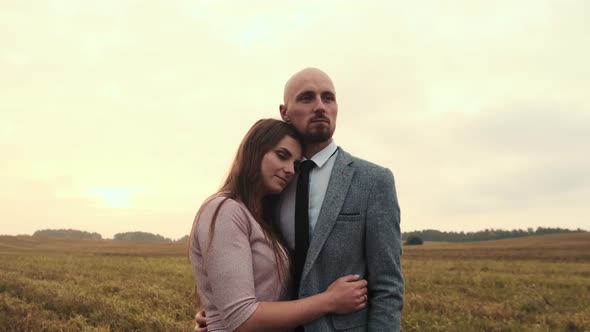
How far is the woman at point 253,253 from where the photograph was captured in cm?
282

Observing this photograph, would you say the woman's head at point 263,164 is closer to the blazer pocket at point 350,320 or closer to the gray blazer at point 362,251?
the gray blazer at point 362,251

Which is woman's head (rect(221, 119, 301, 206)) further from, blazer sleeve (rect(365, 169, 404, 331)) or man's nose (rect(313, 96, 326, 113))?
blazer sleeve (rect(365, 169, 404, 331))

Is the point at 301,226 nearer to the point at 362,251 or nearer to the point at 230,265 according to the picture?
the point at 362,251

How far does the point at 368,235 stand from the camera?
3.05m

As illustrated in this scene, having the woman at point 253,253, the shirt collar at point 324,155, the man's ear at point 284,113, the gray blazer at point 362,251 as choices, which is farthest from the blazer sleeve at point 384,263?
the man's ear at point 284,113

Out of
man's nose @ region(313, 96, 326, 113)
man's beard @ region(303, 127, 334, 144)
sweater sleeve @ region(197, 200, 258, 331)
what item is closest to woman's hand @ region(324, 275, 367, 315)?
sweater sleeve @ region(197, 200, 258, 331)

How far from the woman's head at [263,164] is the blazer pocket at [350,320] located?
2.82 ft

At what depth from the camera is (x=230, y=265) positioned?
→ 282 centimetres

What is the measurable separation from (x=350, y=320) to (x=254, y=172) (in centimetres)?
108

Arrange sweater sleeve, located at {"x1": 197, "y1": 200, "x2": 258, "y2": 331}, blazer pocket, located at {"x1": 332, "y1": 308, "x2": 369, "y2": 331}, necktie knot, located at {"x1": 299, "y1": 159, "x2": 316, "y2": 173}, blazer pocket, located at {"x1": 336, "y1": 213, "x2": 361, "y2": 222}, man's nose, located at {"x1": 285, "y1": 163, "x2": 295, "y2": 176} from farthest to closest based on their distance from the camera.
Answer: necktie knot, located at {"x1": 299, "y1": 159, "x2": 316, "y2": 173} < man's nose, located at {"x1": 285, "y1": 163, "x2": 295, "y2": 176} < blazer pocket, located at {"x1": 336, "y1": 213, "x2": 361, "y2": 222} < blazer pocket, located at {"x1": 332, "y1": 308, "x2": 369, "y2": 331} < sweater sleeve, located at {"x1": 197, "y1": 200, "x2": 258, "y2": 331}

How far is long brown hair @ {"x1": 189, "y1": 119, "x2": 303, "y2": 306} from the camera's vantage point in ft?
10.4

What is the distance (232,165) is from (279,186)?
37 centimetres

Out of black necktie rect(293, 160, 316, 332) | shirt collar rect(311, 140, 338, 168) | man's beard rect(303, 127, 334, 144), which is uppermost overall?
man's beard rect(303, 127, 334, 144)

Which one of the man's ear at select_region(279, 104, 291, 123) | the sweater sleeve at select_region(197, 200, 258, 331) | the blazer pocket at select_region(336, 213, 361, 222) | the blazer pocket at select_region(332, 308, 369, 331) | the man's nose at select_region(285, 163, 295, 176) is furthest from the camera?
the man's ear at select_region(279, 104, 291, 123)
